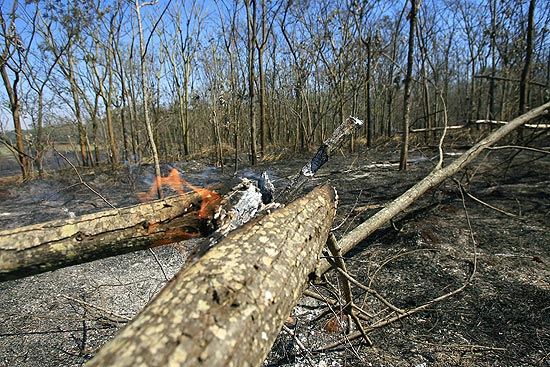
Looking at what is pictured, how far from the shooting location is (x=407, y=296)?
8.84 feet

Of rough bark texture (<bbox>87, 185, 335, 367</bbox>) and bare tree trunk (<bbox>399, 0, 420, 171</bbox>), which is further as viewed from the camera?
bare tree trunk (<bbox>399, 0, 420, 171</bbox>)

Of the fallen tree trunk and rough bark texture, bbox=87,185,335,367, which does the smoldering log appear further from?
rough bark texture, bbox=87,185,335,367

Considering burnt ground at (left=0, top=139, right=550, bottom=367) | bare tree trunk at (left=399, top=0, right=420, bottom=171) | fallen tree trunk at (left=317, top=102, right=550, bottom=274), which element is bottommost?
burnt ground at (left=0, top=139, right=550, bottom=367)

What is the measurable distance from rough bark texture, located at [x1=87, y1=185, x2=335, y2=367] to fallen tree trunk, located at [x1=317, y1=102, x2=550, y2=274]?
68 centimetres

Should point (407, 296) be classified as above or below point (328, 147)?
below

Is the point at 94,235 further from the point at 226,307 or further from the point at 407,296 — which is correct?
the point at 407,296

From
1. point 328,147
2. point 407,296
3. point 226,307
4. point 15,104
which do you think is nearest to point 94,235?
point 226,307

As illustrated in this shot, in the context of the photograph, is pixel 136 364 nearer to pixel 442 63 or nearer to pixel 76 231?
pixel 76 231

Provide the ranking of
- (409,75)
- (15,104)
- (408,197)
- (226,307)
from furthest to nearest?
(15,104)
(409,75)
(408,197)
(226,307)

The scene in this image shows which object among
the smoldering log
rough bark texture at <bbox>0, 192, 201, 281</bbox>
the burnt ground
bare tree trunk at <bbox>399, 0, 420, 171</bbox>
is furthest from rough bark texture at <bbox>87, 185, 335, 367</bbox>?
bare tree trunk at <bbox>399, 0, 420, 171</bbox>

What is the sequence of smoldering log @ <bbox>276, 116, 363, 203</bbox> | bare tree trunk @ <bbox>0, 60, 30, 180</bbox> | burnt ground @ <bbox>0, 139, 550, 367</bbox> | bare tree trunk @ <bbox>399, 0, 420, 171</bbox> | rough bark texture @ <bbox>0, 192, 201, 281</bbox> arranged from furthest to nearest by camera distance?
bare tree trunk @ <bbox>0, 60, 30, 180</bbox> < bare tree trunk @ <bbox>399, 0, 420, 171</bbox> < burnt ground @ <bbox>0, 139, 550, 367</bbox> < smoldering log @ <bbox>276, 116, 363, 203</bbox> < rough bark texture @ <bbox>0, 192, 201, 281</bbox>

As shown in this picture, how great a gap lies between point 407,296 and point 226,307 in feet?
7.88

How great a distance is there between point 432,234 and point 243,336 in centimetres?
346

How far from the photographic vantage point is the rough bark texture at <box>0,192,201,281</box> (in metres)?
1.17
